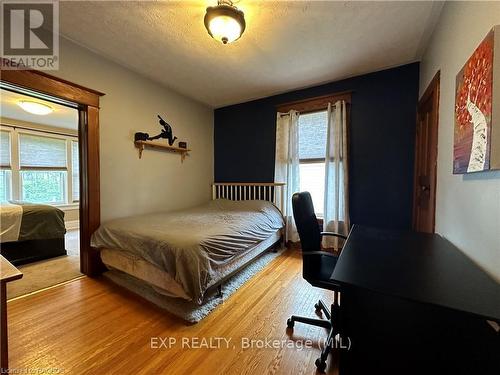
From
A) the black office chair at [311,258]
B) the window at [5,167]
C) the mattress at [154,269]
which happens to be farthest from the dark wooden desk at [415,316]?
the window at [5,167]

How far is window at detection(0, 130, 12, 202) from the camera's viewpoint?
4.00 metres

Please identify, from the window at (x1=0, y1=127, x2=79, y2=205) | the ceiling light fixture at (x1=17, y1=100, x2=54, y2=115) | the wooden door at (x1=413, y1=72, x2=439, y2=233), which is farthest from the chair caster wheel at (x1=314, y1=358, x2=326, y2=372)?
the window at (x1=0, y1=127, x2=79, y2=205)

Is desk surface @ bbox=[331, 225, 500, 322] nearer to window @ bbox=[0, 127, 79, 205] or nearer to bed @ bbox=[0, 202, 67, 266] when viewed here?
bed @ bbox=[0, 202, 67, 266]

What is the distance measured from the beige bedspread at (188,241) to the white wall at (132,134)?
554 mm

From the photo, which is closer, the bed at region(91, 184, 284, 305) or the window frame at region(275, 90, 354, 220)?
the bed at region(91, 184, 284, 305)

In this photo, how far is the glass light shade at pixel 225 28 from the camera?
165 cm

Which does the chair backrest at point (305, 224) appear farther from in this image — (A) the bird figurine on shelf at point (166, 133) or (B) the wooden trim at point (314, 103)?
(A) the bird figurine on shelf at point (166, 133)

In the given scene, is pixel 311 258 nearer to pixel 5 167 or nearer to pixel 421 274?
pixel 421 274

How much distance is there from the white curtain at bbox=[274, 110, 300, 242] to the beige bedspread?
749 millimetres

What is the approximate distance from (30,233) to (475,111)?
4401mm

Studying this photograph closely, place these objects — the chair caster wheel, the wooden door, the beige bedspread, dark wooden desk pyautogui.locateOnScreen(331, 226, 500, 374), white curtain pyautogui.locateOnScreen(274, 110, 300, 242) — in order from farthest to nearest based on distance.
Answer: white curtain pyautogui.locateOnScreen(274, 110, 300, 242) < the wooden door < the beige bedspread < the chair caster wheel < dark wooden desk pyautogui.locateOnScreen(331, 226, 500, 374)

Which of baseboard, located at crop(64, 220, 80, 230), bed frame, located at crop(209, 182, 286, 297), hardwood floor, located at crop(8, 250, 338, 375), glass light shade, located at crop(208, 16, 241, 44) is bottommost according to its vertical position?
hardwood floor, located at crop(8, 250, 338, 375)

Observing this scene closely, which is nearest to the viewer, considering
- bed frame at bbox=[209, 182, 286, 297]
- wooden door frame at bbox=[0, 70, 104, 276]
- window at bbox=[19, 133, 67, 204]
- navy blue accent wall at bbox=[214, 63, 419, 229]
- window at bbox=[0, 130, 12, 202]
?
wooden door frame at bbox=[0, 70, 104, 276]

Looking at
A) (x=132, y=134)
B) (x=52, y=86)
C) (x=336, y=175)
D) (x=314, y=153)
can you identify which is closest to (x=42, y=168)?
(x=132, y=134)
